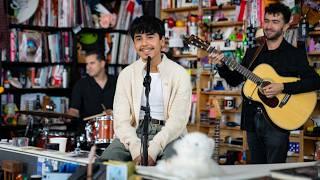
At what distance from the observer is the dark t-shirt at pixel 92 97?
4.93m

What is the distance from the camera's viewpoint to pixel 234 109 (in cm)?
550

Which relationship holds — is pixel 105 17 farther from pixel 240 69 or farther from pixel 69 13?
pixel 240 69

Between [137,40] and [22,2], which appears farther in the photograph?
[22,2]

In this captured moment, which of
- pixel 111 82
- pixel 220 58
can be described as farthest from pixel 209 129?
pixel 220 58

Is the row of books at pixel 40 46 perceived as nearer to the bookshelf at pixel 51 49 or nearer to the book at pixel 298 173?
the bookshelf at pixel 51 49

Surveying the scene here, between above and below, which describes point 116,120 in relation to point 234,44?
A: below

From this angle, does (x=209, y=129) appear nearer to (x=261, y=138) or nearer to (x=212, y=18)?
(x=212, y=18)

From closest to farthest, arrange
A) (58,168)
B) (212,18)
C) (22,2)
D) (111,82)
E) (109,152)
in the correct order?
(58,168)
(109,152)
(111,82)
(22,2)
(212,18)

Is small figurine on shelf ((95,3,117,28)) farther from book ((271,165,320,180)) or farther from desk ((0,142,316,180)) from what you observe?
book ((271,165,320,180))

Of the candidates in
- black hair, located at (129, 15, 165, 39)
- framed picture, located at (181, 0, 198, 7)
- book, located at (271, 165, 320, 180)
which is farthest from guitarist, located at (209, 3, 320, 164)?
framed picture, located at (181, 0, 198, 7)

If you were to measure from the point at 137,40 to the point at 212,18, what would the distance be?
9.19ft

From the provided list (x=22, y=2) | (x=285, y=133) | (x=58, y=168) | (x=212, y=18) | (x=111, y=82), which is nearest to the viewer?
(x=58, y=168)

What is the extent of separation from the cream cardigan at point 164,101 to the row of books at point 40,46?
255 cm

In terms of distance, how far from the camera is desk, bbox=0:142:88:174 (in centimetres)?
265
